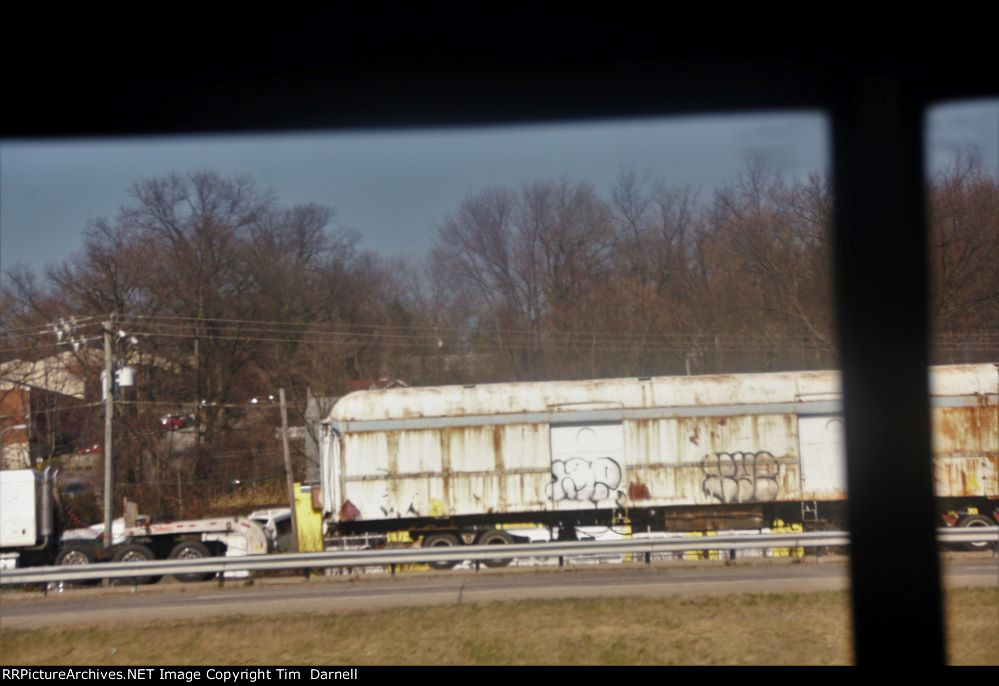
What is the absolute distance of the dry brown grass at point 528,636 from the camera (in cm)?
752

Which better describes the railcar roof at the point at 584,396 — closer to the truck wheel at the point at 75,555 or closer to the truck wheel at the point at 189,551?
the truck wheel at the point at 189,551

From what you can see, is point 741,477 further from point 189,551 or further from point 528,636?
point 189,551

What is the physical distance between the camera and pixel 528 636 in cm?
846

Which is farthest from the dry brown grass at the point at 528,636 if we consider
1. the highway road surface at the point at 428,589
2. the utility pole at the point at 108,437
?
the utility pole at the point at 108,437

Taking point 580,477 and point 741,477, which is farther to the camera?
point 580,477

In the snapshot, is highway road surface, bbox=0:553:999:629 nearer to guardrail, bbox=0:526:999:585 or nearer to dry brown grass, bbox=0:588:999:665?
guardrail, bbox=0:526:999:585

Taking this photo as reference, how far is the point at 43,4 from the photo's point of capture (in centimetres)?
319

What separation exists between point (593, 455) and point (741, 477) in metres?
2.83

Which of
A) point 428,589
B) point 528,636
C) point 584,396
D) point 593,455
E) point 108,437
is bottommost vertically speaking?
point 428,589

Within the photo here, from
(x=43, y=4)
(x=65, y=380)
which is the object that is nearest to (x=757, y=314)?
(x=43, y=4)

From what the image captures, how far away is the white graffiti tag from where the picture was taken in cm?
1759

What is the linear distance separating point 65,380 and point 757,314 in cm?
2222

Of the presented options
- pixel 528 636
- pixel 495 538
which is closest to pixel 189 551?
pixel 495 538

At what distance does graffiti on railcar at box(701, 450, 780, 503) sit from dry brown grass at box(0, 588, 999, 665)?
7430 mm
